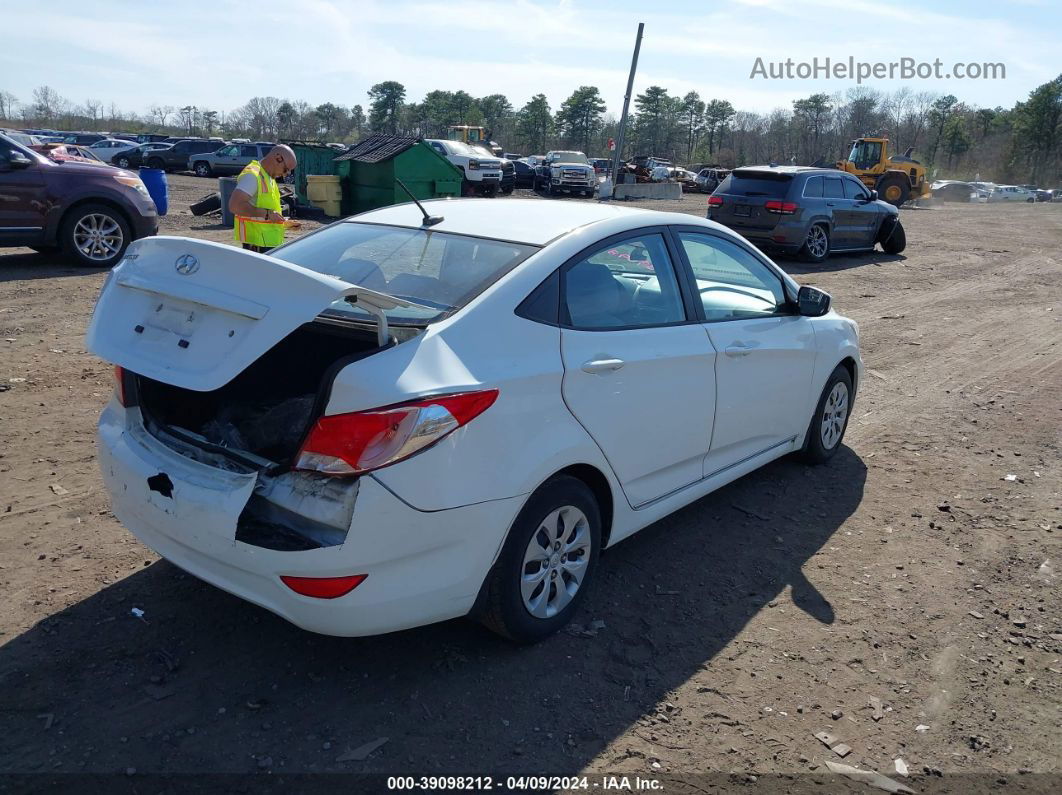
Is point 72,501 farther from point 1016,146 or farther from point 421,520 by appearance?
point 1016,146

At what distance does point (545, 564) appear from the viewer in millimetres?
3309

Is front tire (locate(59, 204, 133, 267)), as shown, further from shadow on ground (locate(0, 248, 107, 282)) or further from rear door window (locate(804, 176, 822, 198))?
rear door window (locate(804, 176, 822, 198))

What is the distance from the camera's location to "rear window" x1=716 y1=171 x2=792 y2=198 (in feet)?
49.5

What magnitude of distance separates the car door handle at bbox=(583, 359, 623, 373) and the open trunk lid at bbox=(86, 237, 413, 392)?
2.56ft

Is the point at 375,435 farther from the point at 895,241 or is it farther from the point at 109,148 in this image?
the point at 109,148

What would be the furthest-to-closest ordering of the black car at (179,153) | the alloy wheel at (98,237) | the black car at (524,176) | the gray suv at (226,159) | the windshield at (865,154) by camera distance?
the black car at (179,153) < the gray suv at (226,159) < the black car at (524,176) < the windshield at (865,154) < the alloy wheel at (98,237)

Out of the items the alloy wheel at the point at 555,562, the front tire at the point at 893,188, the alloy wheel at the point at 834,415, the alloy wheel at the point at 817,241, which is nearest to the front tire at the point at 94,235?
the alloy wheel at the point at 834,415

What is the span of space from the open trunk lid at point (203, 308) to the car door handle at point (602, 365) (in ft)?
2.56

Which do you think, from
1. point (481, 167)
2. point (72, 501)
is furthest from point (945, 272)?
point (481, 167)

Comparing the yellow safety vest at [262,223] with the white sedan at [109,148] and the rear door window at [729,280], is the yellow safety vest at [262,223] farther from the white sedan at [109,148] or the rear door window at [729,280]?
the white sedan at [109,148]

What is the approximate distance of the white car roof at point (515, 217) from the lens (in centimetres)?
370

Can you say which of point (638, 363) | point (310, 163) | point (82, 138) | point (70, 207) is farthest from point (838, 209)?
point (82, 138)

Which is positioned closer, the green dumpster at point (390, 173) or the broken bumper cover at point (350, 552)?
the broken bumper cover at point (350, 552)

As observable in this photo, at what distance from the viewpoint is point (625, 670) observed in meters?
3.28
